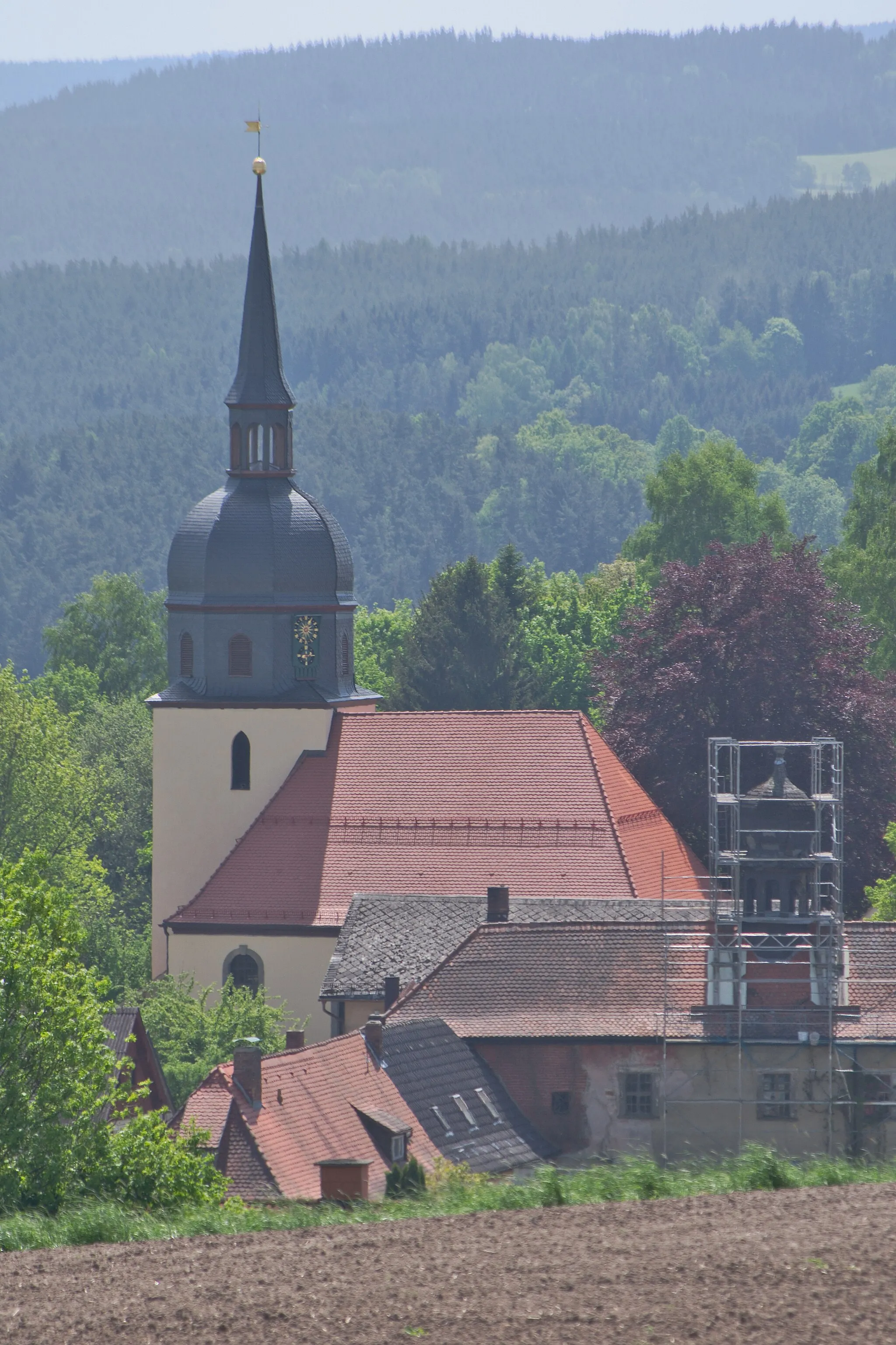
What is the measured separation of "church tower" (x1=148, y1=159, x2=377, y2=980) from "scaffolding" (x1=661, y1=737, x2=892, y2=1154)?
965 cm

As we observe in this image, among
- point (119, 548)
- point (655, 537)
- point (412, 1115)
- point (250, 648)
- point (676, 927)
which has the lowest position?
point (412, 1115)

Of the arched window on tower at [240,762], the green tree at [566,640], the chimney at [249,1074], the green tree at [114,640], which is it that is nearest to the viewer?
the chimney at [249,1074]

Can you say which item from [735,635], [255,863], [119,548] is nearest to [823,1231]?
[255,863]

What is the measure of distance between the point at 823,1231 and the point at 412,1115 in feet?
69.1

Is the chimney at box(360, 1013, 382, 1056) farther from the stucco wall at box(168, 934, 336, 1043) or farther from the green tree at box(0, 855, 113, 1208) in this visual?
the green tree at box(0, 855, 113, 1208)

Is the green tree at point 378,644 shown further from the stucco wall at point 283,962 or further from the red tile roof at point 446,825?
the stucco wall at point 283,962

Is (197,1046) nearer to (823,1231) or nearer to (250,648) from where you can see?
(250,648)

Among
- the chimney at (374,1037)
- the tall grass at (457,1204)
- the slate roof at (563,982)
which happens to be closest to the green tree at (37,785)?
the slate roof at (563,982)

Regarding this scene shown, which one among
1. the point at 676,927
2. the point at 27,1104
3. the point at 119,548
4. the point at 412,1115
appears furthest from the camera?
the point at 119,548

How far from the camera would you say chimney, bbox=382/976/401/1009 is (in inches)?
1746

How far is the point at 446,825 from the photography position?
160 ft

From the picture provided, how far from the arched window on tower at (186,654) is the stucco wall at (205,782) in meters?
0.83

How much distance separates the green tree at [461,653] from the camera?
70.9 m

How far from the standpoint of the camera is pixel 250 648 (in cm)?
4969
